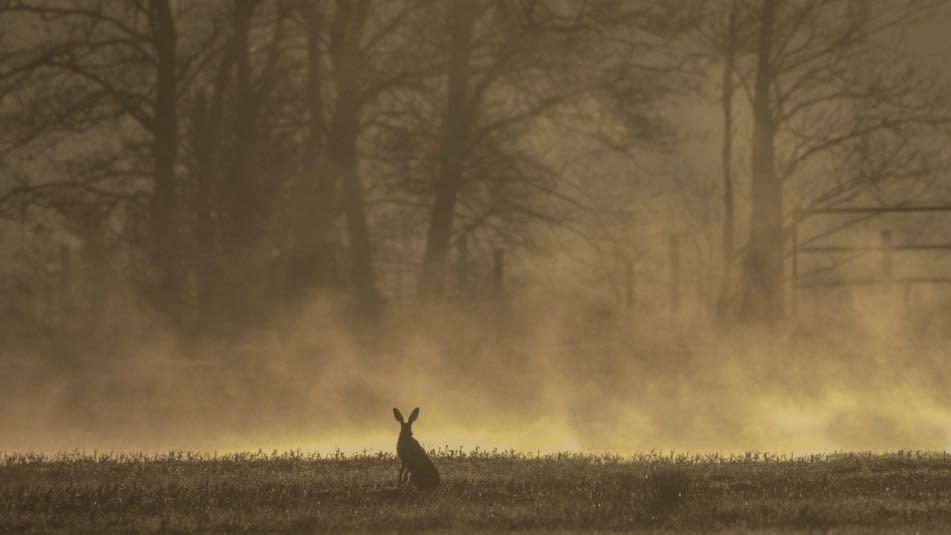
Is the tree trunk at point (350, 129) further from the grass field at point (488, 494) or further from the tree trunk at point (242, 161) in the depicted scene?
the grass field at point (488, 494)

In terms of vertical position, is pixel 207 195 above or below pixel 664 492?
above

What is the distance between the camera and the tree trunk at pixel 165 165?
30.2m

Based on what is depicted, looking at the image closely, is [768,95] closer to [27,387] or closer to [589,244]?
[589,244]

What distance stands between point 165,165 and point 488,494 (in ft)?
61.2

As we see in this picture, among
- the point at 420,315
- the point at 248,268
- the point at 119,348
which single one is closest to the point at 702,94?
the point at 420,315

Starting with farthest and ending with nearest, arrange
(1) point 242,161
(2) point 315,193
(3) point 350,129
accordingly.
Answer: (3) point 350,129 < (2) point 315,193 < (1) point 242,161

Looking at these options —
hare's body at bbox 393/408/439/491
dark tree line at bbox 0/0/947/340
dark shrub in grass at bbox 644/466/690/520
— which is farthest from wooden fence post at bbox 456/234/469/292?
hare's body at bbox 393/408/439/491

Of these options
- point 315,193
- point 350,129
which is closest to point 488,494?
point 315,193

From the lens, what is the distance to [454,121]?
3169 centimetres

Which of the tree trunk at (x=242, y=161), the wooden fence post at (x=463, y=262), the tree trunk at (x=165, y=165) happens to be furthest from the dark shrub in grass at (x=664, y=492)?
the wooden fence post at (x=463, y=262)

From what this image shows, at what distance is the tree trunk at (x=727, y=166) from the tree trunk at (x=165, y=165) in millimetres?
11116

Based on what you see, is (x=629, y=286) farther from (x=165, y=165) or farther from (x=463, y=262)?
(x=165, y=165)

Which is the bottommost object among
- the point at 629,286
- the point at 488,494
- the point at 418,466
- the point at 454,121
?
the point at 488,494

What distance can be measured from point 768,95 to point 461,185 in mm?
6900
